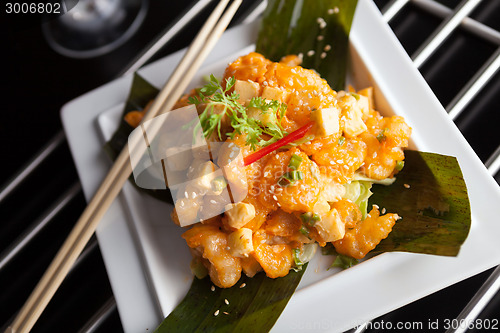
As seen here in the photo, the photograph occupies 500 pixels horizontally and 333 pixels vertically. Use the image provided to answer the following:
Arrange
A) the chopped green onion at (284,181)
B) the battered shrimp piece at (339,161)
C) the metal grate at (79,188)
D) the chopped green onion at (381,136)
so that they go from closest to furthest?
1. the chopped green onion at (284,181)
2. the battered shrimp piece at (339,161)
3. the chopped green onion at (381,136)
4. the metal grate at (79,188)

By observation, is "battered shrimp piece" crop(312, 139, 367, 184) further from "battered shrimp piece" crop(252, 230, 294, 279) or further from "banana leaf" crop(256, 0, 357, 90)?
"banana leaf" crop(256, 0, 357, 90)

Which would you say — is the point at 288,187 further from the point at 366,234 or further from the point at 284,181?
the point at 366,234

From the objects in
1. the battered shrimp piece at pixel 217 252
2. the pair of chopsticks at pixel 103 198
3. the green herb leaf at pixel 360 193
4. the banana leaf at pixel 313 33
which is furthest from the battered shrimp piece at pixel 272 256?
the banana leaf at pixel 313 33

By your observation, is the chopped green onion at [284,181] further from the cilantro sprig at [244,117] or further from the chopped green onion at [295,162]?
the cilantro sprig at [244,117]

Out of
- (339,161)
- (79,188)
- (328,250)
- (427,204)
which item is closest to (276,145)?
(339,161)

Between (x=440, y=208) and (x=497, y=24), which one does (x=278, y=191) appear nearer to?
(x=440, y=208)

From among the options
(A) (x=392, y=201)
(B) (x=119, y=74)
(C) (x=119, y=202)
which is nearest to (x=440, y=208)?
(A) (x=392, y=201)
